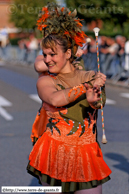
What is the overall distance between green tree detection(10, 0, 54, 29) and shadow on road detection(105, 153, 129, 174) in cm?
3926

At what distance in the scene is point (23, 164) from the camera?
21.7ft

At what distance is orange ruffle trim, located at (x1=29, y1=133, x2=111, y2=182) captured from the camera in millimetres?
3158

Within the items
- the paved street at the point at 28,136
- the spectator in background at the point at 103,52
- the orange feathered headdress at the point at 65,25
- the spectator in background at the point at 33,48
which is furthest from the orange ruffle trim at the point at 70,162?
the spectator in background at the point at 33,48

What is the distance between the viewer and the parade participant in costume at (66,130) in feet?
10.4

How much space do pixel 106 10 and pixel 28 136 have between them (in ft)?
88.9

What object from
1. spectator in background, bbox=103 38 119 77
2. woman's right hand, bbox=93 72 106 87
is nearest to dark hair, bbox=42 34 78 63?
woman's right hand, bbox=93 72 106 87

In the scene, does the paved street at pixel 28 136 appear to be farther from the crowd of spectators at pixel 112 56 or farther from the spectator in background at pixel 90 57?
the spectator in background at pixel 90 57

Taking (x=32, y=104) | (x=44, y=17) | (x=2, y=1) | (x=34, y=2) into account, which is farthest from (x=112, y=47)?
(x=2, y=1)

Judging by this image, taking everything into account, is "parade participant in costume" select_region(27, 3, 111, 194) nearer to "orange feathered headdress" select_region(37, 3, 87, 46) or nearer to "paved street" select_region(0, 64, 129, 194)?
"orange feathered headdress" select_region(37, 3, 87, 46)

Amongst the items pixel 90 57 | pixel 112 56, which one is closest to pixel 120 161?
pixel 112 56

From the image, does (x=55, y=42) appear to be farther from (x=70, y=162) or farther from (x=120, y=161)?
(x=120, y=161)

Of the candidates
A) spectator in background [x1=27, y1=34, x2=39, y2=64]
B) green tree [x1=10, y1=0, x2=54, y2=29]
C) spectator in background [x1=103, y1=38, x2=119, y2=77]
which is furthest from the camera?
green tree [x1=10, y1=0, x2=54, y2=29]

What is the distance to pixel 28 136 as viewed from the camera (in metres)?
8.59

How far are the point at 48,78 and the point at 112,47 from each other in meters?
15.5
